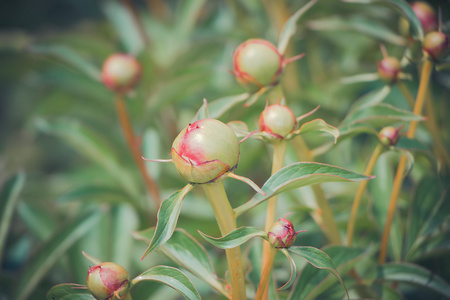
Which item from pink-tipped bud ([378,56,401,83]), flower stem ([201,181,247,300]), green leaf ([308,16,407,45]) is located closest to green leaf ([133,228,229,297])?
flower stem ([201,181,247,300])

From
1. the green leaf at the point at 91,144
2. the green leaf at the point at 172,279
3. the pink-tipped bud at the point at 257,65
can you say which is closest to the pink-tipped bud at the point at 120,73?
the green leaf at the point at 91,144

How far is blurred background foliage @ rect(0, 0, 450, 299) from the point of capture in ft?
2.02

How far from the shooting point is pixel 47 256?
23.0 inches

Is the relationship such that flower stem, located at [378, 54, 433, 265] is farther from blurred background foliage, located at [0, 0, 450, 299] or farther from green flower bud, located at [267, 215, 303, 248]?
green flower bud, located at [267, 215, 303, 248]

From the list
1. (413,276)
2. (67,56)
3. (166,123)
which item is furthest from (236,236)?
(166,123)

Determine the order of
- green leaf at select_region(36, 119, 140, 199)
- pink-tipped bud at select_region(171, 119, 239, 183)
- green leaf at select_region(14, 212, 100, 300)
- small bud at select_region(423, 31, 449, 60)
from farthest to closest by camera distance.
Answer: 1. green leaf at select_region(36, 119, 140, 199)
2. green leaf at select_region(14, 212, 100, 300)
3. small bud at select_region(423, 31, 449, 60)
4. pink-tipped bud at select_region(171, 119, 239, 183)

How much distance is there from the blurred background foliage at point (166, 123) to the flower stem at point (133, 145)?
26 millimetres

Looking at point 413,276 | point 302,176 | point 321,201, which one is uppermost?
point 302,176

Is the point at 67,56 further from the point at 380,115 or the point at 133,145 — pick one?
the point at 380,115

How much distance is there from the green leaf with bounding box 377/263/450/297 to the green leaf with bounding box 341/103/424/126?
19 cm

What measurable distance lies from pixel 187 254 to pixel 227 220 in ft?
0.31

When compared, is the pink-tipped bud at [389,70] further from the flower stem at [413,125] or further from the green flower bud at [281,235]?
the green flower bud at [281,235]

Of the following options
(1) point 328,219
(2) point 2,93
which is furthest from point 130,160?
(2) point 2,93

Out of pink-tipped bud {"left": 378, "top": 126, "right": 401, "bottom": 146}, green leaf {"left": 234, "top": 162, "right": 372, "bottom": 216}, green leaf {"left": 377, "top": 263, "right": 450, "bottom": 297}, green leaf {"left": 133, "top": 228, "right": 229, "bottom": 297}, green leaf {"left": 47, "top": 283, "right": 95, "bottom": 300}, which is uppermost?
green leaf {"left": 234, "top": 162, "right": 372, "bottom": 216}
